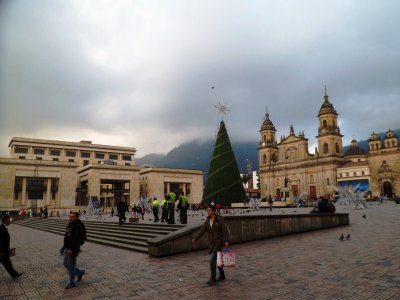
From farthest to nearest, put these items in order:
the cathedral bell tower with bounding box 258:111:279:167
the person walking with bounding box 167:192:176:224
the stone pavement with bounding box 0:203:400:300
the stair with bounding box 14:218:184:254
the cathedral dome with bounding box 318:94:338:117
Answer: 1. the cathedral bell tower with bounding box 258:111:279:167
2. the cathedral dome with bounding box 318:94:338:117
3. the person walking with bounding box 167:192:176:224
4. the stair with bounding box 14:218:184:254
5. the stone pavement with bounding box 0:203:400:300

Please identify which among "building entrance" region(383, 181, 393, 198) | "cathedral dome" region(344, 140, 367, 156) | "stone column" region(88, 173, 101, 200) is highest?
"cathedral dome" region(344, 140, 367, 156)

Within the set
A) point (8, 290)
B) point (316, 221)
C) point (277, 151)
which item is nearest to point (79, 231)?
point (8, 290)

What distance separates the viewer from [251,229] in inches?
492

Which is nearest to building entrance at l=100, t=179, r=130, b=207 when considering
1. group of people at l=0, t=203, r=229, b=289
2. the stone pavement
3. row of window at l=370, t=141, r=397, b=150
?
row of window at l=370, t=141, r=397, b=150

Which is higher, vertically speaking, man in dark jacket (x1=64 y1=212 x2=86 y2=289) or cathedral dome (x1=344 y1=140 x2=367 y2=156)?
cathedral dome (x1=344 y1=140 x2=367 y2=156)

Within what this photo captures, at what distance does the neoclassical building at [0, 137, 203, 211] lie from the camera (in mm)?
55312

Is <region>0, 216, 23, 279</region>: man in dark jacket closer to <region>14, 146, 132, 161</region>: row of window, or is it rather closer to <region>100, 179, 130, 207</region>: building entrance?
<region>100, 179, 130, 207</region>: building entrance

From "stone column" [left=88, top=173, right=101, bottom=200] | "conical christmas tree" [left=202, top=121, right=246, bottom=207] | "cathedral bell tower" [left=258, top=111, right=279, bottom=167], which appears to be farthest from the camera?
"cathedral bell tower" [left=258, top=111, right=279, bottom=167]

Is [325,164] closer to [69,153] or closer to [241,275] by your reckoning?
[69,153]

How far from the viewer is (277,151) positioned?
84875 millimetres

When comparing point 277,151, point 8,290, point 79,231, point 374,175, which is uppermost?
point 277,151

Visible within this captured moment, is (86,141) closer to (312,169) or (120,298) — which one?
(312,169)

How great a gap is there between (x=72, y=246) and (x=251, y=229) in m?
7.66

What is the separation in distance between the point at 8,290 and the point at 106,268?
7.94 ft
